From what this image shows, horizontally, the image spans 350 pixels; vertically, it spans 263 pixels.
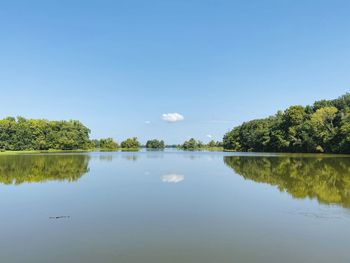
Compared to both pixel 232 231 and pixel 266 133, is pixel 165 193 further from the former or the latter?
pixel 266 133

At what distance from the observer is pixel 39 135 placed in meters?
96.8

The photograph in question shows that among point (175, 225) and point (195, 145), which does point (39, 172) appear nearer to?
point (175, 225)

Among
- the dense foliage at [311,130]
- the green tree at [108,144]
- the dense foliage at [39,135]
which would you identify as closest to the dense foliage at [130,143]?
the green tree at [108,144]

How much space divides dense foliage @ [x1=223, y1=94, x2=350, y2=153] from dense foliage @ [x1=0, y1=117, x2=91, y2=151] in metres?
54.0

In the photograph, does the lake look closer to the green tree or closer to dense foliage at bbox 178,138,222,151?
the green tree

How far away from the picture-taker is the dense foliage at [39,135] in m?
93.2

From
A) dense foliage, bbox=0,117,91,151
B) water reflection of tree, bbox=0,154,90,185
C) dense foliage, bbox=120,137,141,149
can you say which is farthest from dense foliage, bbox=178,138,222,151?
water reflection of tree, bbox=0,154,90,185

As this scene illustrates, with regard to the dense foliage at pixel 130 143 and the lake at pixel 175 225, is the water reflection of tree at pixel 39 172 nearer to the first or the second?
the lake at pixel 175 225

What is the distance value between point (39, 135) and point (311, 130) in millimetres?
73335

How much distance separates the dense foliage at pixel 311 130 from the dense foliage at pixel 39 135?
177ft

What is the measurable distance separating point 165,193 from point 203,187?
2.67 metres

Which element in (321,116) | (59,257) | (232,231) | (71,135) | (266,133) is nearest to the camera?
(59,257)

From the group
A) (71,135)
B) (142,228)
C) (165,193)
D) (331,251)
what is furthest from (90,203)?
(71,135)

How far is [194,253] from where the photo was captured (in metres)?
6.40
